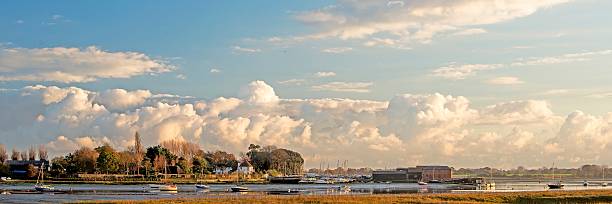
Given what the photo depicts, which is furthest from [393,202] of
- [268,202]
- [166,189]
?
[166,189]

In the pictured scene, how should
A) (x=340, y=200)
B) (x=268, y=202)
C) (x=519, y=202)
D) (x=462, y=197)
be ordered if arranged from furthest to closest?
(x=462, y=197)
(x=519, y=202)
(x=340, y=200)
(x=268, y=202)

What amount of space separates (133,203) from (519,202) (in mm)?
49549

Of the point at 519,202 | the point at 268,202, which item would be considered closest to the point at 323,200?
the point at 268,202

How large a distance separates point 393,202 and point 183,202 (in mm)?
24337

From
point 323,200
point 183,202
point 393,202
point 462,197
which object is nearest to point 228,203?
point 183,202

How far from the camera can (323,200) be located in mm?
88750

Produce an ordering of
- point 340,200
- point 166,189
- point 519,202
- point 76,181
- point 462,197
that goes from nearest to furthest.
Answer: point 340,200 → point 519,202 → point 462,197 → point 166,189 → point 76,181

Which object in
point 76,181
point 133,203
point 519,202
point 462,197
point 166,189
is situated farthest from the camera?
point 76,181

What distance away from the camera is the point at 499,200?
327 feet

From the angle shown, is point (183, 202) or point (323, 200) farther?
point (323, 200)

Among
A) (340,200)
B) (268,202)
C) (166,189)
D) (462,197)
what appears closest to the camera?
(268,202)

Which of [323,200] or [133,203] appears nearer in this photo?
[133,203]

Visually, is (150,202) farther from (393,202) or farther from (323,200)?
(393,202)

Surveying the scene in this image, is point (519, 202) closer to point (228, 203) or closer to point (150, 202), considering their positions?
point (228, 203)
